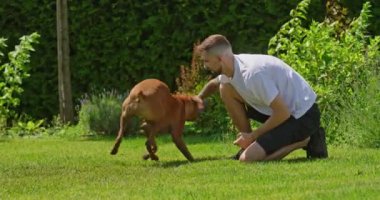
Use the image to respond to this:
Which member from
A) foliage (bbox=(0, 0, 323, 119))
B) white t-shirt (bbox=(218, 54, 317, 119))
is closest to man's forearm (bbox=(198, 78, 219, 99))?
white t-shirt (bbox=(218, 54, 317, 119))

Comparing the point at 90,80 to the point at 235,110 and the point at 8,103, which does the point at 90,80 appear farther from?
the point at 235,110

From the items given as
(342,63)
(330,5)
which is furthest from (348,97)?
(330,5)

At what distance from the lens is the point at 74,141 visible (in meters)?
11.2

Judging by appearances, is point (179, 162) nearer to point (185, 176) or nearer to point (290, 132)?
point (290, 132)

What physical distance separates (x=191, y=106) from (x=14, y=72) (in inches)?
180

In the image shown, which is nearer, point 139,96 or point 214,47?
point 214,47

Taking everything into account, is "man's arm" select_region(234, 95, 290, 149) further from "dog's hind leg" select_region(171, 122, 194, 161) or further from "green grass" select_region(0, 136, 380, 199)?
"dog's hind leg" select_region(171, 122, 194, 161)

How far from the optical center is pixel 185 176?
6.93 metres

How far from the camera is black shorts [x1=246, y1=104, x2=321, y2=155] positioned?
7.69 metres

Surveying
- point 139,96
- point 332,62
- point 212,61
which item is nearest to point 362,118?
point 332,62

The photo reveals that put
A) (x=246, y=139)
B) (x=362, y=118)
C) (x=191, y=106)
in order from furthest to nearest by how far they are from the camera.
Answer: (x=362, y=118)
(x=191, y=106)
(x=246, y=139)

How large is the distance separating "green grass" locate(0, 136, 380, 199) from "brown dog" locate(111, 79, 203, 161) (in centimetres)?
23

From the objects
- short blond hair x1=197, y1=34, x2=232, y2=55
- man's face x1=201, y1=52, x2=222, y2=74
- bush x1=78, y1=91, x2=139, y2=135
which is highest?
short blond hair x1=197, y1=34, x2=232, y2=55

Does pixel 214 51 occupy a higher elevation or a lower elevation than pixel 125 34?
higher
